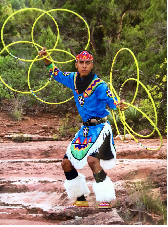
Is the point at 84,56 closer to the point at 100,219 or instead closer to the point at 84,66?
the point at 84,66

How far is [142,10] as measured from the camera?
11.6 meters

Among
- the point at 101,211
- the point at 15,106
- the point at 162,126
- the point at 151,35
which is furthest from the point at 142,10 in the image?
the point at 101,211

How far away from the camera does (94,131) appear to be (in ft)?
12.4

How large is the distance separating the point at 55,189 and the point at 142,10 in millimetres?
8523

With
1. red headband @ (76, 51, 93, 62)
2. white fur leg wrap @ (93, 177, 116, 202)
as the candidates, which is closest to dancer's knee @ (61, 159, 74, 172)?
white fur leg wrap @ (93, 177, 116, 202)

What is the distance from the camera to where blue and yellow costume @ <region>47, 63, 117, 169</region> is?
3.72 metres

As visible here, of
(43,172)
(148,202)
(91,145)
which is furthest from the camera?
(43,172)

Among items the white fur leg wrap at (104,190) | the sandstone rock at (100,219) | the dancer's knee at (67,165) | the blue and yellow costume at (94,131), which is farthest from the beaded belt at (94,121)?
the sandstone rock at (100,219)

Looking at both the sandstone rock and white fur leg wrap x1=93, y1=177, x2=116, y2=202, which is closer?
the sandstone rock

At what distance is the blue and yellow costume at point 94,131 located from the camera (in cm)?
372

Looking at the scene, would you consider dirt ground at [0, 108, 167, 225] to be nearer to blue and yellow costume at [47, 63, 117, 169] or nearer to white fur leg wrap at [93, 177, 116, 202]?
white fur leg wrap at [93, 177, 116, 202]

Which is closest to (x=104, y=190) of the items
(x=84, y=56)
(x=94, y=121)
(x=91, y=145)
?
(x=91, y=145)

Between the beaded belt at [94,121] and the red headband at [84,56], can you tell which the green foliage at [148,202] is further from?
the red headband at [84,56]

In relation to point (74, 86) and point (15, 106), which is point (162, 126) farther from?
point (74, 86)
